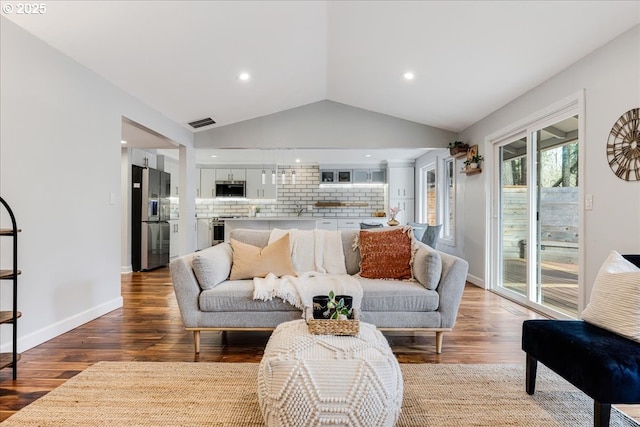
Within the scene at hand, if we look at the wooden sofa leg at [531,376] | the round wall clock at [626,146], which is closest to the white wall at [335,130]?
the round wall clock at [626,146]

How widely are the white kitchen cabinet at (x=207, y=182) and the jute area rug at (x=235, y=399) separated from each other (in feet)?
22.9

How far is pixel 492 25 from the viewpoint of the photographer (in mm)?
2846

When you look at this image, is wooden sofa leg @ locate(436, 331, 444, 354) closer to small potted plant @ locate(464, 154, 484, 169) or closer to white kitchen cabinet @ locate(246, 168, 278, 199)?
small potted plant @ locate(464, 154, 484, 169)

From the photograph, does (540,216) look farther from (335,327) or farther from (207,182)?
(207,182)

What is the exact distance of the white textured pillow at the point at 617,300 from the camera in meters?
1.62

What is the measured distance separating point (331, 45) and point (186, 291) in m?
2.88

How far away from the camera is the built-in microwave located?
8844 mm

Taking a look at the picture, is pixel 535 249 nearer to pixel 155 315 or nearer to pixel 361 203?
pixel 155 315

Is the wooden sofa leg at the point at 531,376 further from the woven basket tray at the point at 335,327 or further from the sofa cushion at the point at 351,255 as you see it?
the sofa cushion at the point at 351,255

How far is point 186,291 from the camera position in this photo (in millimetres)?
2502

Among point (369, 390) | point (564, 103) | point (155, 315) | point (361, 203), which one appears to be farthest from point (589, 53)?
point (361, 203)

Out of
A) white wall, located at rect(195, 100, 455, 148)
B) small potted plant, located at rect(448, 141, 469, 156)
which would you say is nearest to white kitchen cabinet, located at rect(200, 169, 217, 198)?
white wall, located at rect(195, 100, 455, 148)

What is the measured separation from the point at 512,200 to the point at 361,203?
194 inches

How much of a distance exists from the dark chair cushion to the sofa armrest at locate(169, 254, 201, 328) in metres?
2.09
